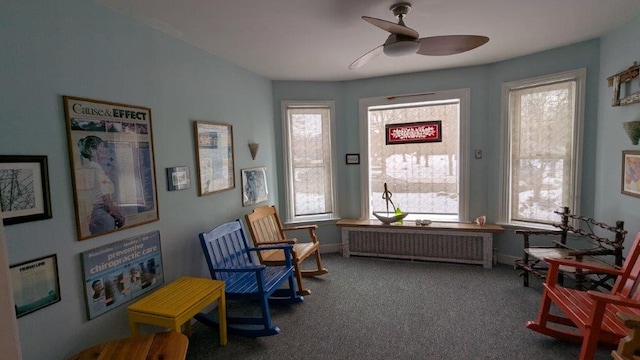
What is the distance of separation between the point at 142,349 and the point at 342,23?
257 centimetres

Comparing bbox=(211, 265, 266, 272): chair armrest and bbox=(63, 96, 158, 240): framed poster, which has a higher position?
bbox=(63, 96, 158, 240): framed poster

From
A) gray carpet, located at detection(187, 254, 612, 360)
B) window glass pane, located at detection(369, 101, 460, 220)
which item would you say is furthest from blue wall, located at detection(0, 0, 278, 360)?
window glass pane, located at detection(369, 101, 460, 220)

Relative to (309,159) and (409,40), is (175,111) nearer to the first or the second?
(409,40)

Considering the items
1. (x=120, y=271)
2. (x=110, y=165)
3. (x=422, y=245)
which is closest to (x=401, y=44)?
(x=110, y=165)

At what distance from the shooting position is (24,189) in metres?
1.56

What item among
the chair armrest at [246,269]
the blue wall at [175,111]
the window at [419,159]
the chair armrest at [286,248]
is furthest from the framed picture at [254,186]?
the window at [419,159]

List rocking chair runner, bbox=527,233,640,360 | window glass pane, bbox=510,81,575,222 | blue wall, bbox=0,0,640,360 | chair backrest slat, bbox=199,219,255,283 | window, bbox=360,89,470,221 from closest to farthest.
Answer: blue wall, bbox=0,0,640,360, rocking chair runner, bbox=527,233,640,360, chair backrest slat, bbox=199,219,255,283, window glass pane, bbox=510,81,575,222, window, bbox=360,89,470,221

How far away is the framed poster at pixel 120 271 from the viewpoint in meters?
1.88

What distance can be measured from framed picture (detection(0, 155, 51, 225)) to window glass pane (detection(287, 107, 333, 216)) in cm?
284

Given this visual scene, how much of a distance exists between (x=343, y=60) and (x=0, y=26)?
2.62m

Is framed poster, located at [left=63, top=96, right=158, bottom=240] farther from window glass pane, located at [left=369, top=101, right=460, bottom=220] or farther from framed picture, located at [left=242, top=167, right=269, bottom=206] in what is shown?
window glass pane, located at [left=369, top=101, right=460, bottom=220]

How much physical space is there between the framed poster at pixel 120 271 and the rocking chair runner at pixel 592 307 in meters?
2.87

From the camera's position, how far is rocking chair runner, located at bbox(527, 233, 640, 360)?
175cm

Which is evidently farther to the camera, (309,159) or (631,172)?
(309,159)
